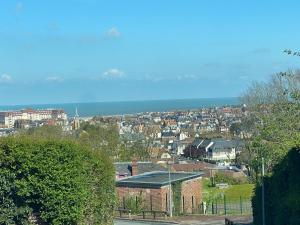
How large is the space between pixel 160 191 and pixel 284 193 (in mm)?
22185

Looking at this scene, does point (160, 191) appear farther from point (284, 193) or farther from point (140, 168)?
point (284, 193)

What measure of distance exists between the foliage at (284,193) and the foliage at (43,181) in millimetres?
5617

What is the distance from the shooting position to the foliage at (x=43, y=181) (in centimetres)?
1800

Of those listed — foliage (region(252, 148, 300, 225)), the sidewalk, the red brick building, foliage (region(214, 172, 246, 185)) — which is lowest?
foliage (region(214, 172, 246, 185))

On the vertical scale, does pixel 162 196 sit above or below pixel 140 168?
below

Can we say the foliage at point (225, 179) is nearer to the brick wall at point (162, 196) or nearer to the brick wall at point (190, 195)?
the brick wall at point (190, 195)

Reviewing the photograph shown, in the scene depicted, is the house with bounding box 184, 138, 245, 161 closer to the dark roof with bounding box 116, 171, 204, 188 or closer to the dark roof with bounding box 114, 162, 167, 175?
the dark roof with bounding box 114, 162, 167, 175

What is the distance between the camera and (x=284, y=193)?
1681 cm

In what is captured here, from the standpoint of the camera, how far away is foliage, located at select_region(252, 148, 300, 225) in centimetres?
1485

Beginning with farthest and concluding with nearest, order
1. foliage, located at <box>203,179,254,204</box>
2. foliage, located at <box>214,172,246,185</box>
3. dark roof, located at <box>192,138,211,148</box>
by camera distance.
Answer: dark roof, located at <box>192,138,211,148</box> → foliage, located at <box>214,172,246,185</box> → foliage, located at <box>203,179,254,204</box>

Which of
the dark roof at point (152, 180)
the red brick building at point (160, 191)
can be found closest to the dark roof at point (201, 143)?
the dark roof at point (152, 180)

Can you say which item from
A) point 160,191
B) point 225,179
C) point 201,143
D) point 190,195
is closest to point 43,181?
point 160,191

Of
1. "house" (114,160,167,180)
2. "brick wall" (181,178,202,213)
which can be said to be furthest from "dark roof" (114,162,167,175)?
"brick wall" (181,178,202,213)

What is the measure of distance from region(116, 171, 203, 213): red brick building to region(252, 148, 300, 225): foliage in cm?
1844
